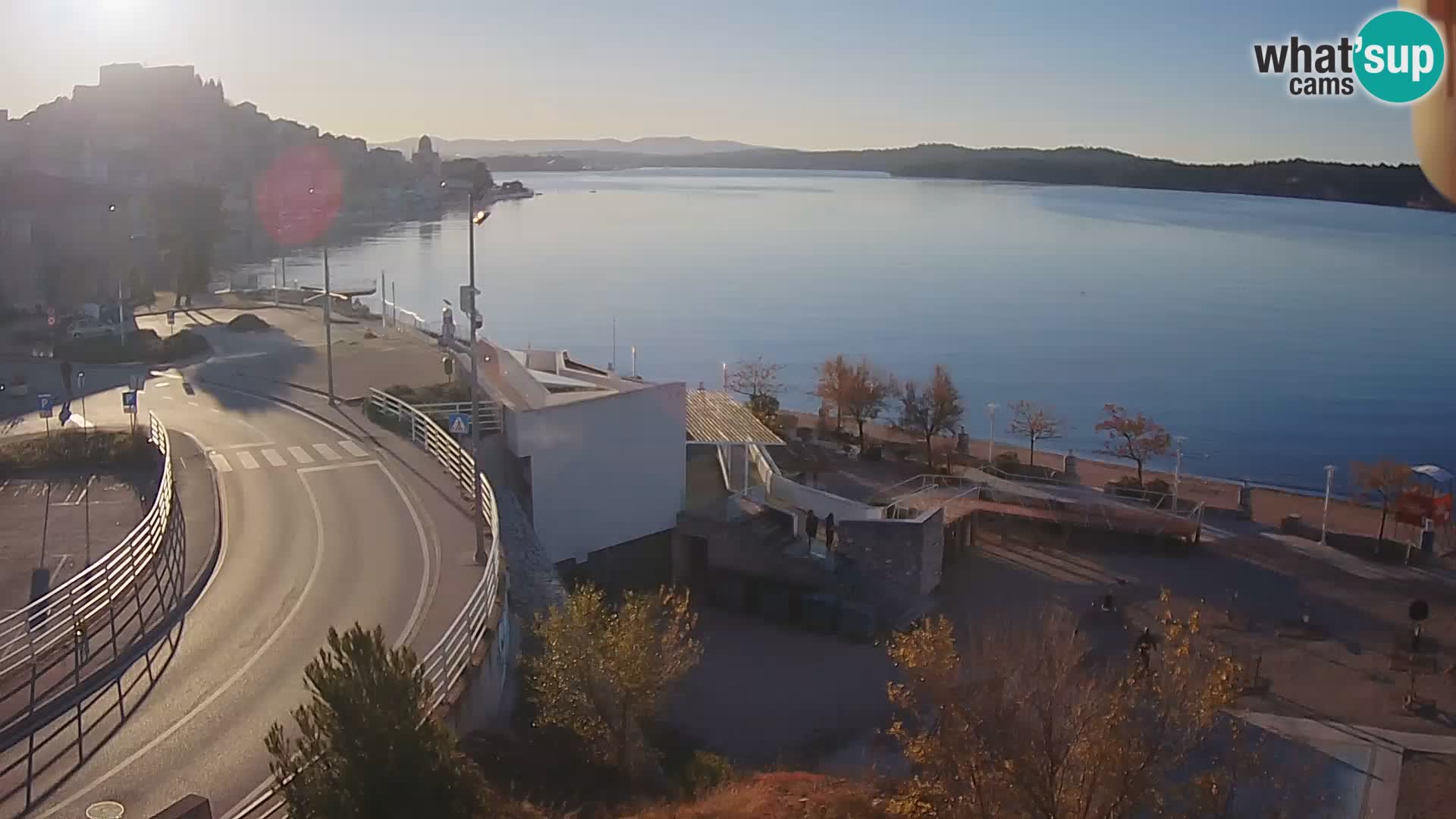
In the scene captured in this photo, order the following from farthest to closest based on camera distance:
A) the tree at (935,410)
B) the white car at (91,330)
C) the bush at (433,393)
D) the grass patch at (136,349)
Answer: the tree at (935,410), the white car at (91,330), the grass patch at (136,349), the bush at (433,393)

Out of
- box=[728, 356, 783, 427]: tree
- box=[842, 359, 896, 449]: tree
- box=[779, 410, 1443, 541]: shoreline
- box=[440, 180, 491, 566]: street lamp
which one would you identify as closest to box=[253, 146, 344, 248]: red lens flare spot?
box=[728, 356, 783, 427]: tree

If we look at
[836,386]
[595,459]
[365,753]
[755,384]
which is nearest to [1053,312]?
[755,384]

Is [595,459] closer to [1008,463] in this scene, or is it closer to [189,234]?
[1008,463]

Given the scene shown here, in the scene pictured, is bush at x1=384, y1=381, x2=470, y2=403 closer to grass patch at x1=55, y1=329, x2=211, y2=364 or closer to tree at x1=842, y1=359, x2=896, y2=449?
grass patch at x1=55, y1=329, x2=211, y2=364

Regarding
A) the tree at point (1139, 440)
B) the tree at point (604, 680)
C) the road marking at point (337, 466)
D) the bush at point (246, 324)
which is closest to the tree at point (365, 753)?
the tree at point (604, 680)

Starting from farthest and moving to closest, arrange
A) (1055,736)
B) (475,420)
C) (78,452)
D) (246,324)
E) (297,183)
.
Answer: (297,183), (246,324), (78,452), (475,420), (1055,736)

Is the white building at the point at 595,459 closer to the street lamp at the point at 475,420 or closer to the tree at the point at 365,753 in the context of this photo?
the street lamp at the point at 475,420
